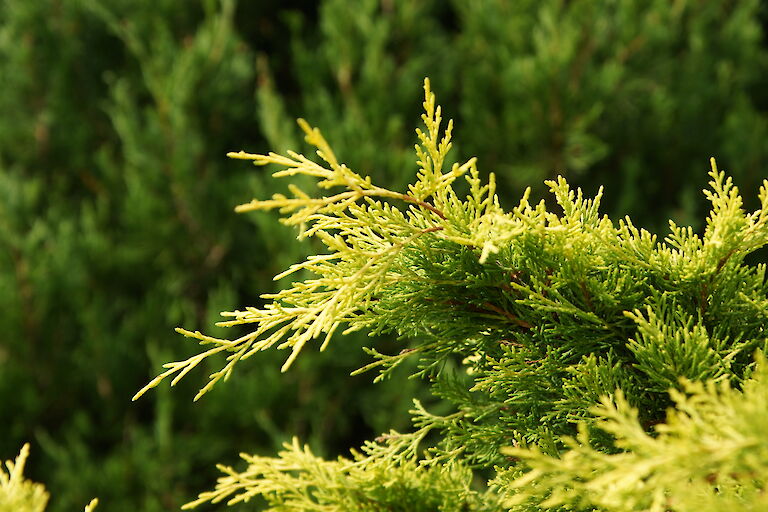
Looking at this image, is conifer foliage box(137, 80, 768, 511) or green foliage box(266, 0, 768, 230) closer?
conifer foliage box(137, 80, 768, 511)

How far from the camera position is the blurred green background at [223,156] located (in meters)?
3.20

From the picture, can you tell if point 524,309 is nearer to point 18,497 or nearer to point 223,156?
point 18,497

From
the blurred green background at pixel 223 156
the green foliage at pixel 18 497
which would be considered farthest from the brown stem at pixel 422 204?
the blurred green background at pixel 223 156

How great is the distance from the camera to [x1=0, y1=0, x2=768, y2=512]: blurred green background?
3195 millimetres

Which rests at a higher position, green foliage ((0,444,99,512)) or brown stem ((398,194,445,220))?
brown stem ((398,194,445,220))

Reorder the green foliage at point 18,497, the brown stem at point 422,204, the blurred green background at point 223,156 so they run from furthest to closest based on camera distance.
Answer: the blurred green background at point 223,156, the brown stem at point 422,204, the green foliage at point 18,497

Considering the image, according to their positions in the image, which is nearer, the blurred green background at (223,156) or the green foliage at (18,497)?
the green foliage at (18,497)

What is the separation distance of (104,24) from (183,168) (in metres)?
1.09

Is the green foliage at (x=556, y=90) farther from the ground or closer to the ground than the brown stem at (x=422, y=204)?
farther from the ground

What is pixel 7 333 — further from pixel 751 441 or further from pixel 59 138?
pixel 751 441

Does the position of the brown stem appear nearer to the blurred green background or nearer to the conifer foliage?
the conifer foliage

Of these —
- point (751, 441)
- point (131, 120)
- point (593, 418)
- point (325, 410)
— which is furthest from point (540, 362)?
point (131, 120)

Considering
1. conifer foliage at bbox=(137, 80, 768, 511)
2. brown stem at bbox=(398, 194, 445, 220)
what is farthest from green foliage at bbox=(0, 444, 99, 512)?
brown stem at bbox=(398, 194, 445, 220)

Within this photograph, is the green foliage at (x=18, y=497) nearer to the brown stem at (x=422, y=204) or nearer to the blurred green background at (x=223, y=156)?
the brown stem at (x=422, y=204)
